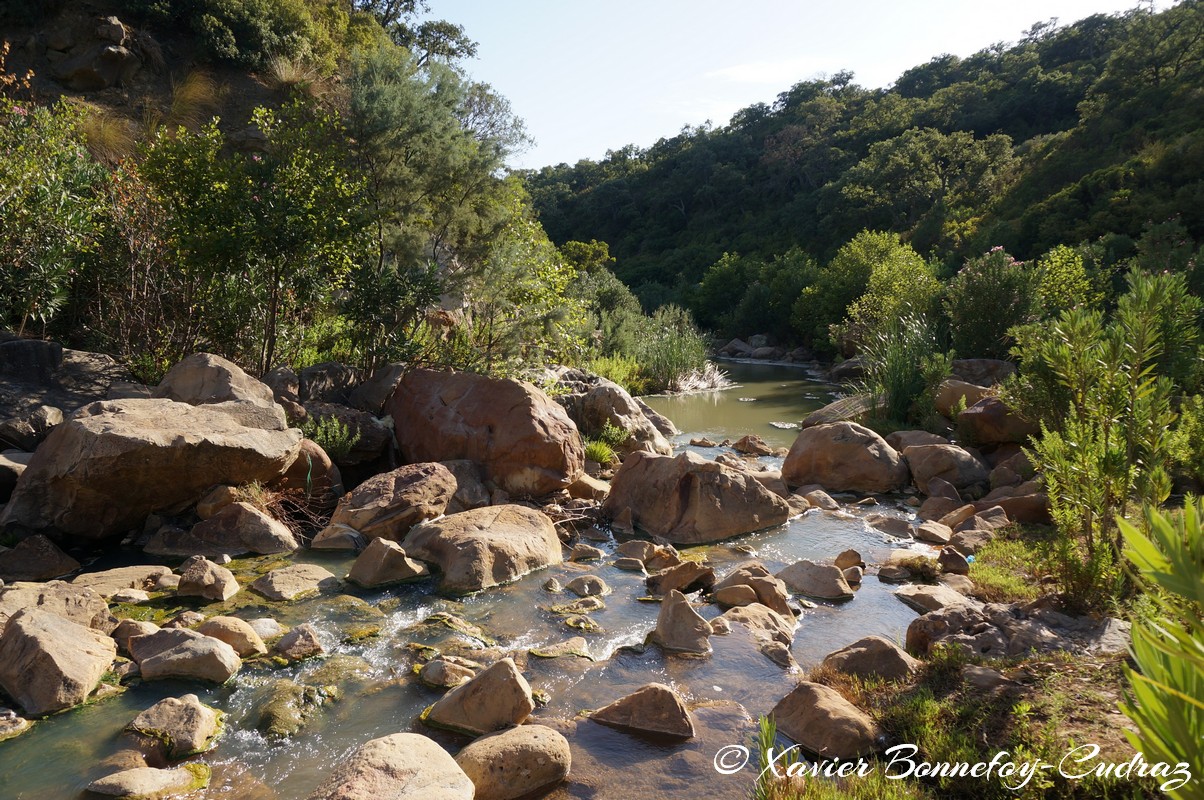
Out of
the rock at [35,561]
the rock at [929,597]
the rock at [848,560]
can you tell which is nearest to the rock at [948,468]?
the rock at [848,560]

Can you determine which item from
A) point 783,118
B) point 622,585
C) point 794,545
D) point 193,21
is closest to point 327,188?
point 622,585

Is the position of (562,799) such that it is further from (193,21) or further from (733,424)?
(193,21)

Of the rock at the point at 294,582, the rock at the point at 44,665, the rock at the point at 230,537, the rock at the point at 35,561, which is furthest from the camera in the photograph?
the rock at the point at 230,537

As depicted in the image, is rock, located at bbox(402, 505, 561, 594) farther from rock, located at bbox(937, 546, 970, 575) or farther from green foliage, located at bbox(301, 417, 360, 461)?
rock, located at bbox(937, 546, 970, 575)

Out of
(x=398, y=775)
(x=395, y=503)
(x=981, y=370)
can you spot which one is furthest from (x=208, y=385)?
(x=981, y=370)

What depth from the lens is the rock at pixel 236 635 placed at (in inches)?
211

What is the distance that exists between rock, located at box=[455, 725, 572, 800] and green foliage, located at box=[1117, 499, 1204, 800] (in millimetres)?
3265

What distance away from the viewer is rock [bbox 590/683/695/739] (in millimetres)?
4473

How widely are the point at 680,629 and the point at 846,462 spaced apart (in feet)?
19.3

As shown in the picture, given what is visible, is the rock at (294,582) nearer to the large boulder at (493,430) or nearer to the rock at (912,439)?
the large boulder at (493,430)

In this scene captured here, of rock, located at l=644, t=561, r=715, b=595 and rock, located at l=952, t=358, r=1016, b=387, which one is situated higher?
rock, located at l=952, t=358, r=1016, b=387

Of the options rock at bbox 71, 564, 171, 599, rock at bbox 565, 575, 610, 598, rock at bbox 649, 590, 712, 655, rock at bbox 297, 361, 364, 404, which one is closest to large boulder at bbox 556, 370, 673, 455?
rock at bbox 297, 361, 364, 404

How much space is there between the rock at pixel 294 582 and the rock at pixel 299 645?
96 cm

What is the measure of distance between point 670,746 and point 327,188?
8608 millimetres
